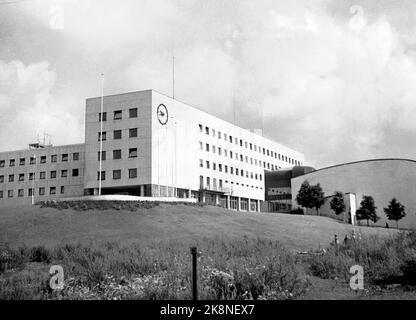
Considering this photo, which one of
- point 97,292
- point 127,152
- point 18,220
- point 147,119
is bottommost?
point 97,292

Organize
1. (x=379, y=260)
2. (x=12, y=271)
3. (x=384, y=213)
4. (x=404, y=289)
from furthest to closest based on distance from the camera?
(x=384, y=213) → (x=12, y=271) → (x=379, y=260) → (x=404, y=289)

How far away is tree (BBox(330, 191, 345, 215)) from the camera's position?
7050 cm

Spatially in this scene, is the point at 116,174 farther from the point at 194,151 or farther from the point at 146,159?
the point at 194,151

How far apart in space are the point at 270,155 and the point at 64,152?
40311mm

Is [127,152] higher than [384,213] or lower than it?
higher

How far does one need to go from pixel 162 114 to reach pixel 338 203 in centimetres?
2861

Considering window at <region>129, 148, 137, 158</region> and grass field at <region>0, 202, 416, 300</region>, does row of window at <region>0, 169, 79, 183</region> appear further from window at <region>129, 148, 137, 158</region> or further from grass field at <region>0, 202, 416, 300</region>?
grass field at <region>0, 202, 416, 300</region>

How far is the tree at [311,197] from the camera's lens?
73.4 metres

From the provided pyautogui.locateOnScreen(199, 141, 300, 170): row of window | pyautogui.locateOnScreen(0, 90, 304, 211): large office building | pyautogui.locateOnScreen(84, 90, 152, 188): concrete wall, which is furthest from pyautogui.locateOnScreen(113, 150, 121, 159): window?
pyautogui.locateOnScreen(199, 141, 300, 170): row of window

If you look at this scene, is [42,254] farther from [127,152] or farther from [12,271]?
[127,152]

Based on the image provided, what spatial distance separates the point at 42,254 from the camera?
15.8 metres
